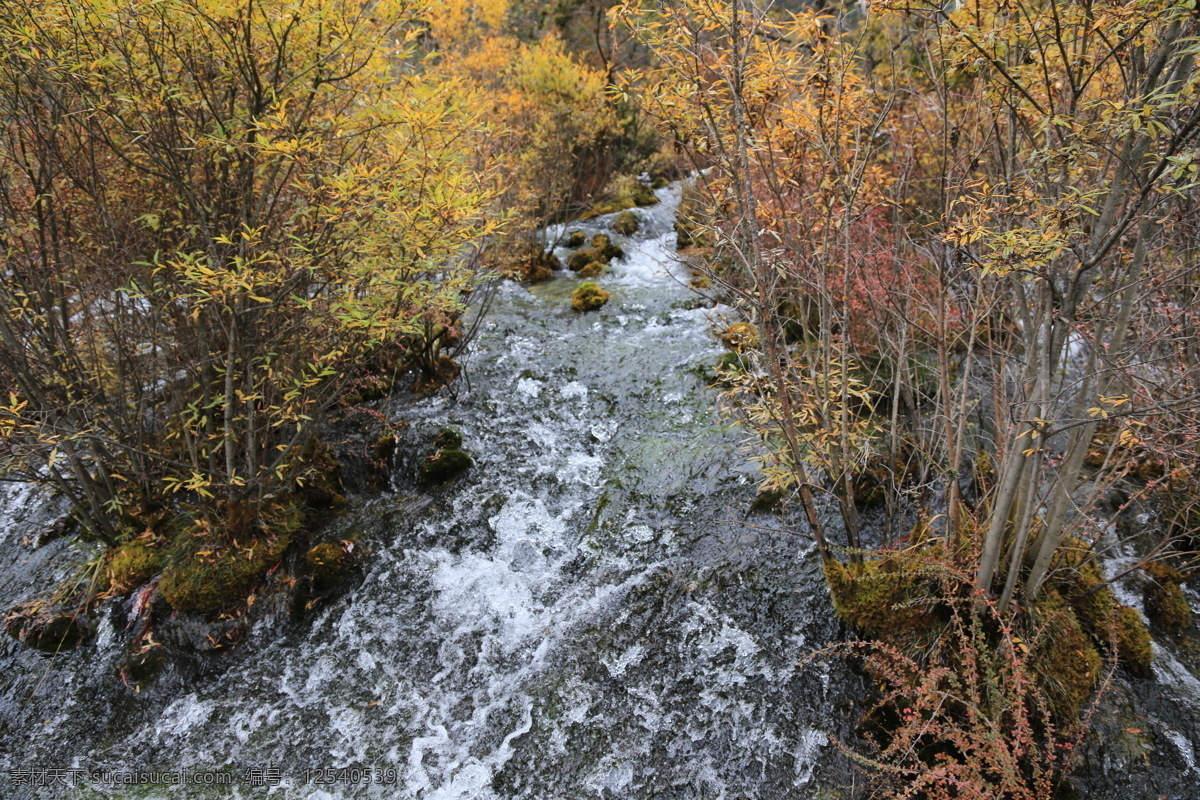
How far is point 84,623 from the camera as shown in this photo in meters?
4.47

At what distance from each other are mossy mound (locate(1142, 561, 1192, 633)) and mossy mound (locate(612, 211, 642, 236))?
11.4 m

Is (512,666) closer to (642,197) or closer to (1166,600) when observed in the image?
(1166,600)

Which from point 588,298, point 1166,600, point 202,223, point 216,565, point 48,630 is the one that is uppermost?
point 202,223

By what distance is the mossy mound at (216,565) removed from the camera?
4.46 m

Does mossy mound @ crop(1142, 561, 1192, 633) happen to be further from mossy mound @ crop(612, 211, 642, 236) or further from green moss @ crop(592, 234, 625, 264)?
mossy mound @ crop(612, 211, 642, 236)

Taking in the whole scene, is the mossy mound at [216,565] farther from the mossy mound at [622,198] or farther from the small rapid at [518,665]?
the mossy mound at [622,198]

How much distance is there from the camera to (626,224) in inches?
550

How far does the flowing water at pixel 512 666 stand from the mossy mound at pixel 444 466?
0.16 m

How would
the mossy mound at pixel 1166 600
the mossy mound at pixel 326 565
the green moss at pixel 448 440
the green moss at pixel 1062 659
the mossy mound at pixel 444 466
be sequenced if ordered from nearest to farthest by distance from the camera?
the green moss at pixel 1062 659
the mossy mound at pixel 1166 600
the mossy mound at pixel 326 565
the mossy mound at pixel 444 466
the green moss at pixel 448 440

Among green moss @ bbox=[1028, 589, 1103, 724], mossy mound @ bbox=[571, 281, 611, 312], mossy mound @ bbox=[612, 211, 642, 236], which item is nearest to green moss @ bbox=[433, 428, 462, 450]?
mossy mound @ bbox=[571, 281, 611, 312]

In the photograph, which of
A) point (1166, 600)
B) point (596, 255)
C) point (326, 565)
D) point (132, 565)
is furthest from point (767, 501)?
point (596, 255)

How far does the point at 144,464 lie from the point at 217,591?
1292 millimetres

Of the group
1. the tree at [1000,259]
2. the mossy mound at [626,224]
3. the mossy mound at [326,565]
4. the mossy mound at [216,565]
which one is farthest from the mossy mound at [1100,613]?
the mossy mound at [626,224]

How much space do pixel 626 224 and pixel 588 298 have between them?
4.76 m
